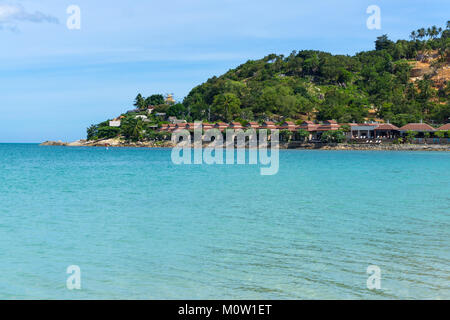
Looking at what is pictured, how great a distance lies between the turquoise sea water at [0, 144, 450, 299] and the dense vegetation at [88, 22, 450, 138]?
6978cm

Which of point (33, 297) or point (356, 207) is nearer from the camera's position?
point (33, 297)

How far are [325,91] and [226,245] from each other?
111270 millimetres

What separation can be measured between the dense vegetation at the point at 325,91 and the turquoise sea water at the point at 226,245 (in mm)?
69783

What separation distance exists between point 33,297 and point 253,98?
102806 millimetres

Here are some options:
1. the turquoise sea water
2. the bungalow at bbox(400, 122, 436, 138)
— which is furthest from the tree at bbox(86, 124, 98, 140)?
the turquoise sea water

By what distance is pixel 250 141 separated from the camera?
84.8 m

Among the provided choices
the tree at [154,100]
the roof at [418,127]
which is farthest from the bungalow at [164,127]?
the roof at [418,127]

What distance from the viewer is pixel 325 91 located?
11662 cm

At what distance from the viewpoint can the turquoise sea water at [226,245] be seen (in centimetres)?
733

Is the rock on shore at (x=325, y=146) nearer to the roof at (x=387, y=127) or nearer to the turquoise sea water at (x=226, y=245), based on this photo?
the roof at (x=387, y=127)
